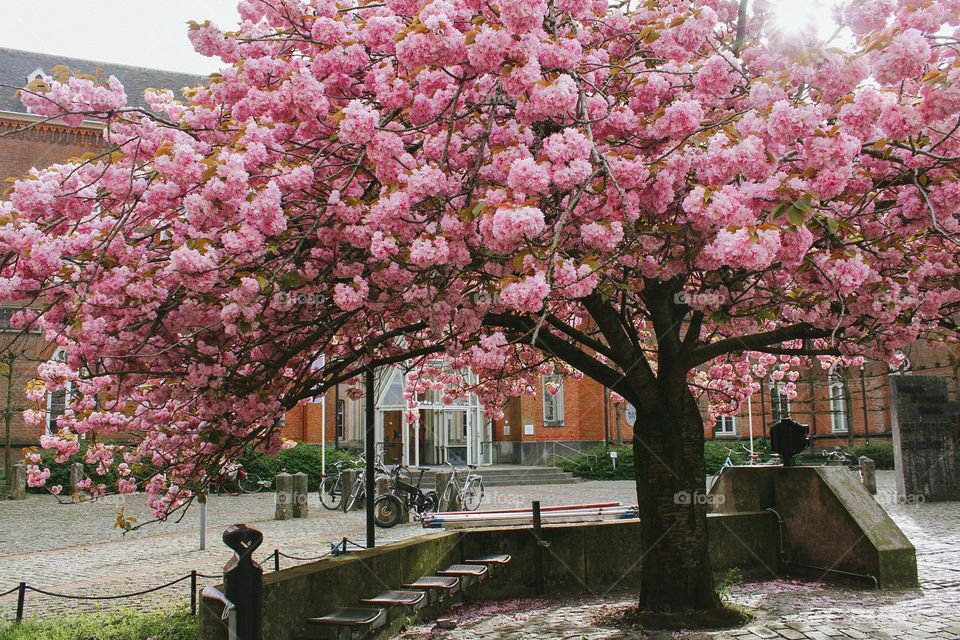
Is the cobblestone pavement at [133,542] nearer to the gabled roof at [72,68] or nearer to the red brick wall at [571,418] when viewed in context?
the red brick wall at [571,418]

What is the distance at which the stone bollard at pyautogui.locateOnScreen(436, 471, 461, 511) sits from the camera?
17109 mm

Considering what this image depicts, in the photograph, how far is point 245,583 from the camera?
4.81 metres

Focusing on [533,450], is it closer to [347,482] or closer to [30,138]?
[347,482]

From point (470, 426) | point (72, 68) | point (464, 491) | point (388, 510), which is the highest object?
point (72, 68)

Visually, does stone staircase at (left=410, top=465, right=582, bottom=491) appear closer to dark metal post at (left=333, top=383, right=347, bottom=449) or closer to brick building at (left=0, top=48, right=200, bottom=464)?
dark metal post at (left=333, top=383, right=347, bottom=449)

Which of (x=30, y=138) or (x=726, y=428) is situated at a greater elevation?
(x=30, y=138)

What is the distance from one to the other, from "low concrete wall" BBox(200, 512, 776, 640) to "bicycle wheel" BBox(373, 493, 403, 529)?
24.6ft

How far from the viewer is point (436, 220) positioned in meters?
5.00

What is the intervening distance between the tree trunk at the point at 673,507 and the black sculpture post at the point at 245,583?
392 centimetres

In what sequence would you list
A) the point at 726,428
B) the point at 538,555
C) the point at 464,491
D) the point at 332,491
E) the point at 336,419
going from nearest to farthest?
1. the point at 538,555
2. the point at 464,491
3. the point at 332,491
4. the point at 336,419
5. the point at 726,428

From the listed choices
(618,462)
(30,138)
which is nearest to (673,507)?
(618,462)

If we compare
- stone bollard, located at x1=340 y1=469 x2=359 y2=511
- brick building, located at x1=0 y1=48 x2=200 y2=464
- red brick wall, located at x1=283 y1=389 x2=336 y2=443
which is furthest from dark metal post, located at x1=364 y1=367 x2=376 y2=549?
brick building, located at x1=0 y1=48 x2=200 y2=464

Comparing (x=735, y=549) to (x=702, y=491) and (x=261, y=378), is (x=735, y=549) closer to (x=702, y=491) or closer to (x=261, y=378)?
(x=702, y=491)

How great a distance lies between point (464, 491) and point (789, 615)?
10612mm
